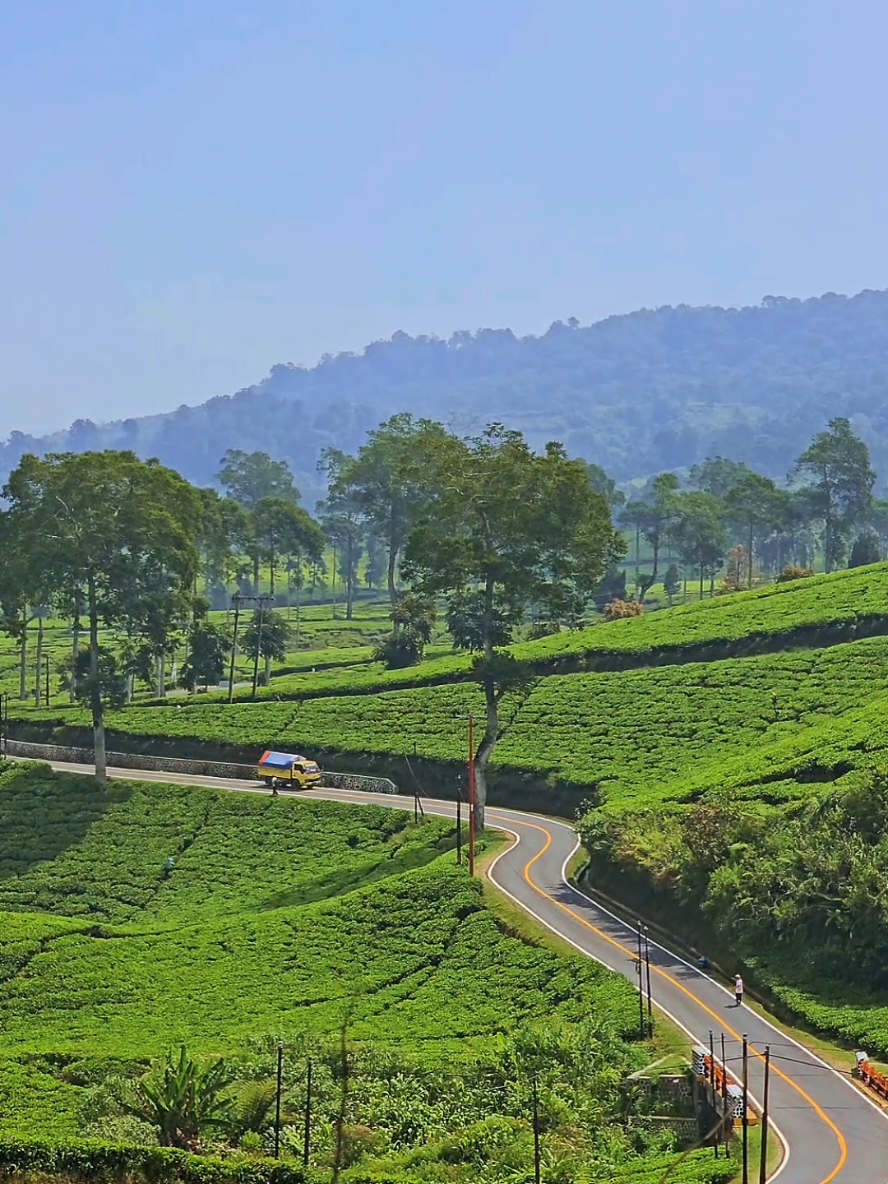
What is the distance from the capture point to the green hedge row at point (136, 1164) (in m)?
30.9

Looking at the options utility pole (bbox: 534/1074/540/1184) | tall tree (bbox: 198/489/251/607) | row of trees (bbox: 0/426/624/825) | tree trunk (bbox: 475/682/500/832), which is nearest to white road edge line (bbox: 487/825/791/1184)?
tree trunk (bbox: 475/682/500/832)

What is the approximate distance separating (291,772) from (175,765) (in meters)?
8.92

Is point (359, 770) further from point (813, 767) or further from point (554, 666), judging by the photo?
point (813, 767)

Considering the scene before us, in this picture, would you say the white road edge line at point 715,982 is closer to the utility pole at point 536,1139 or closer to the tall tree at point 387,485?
the utility pole at point 536,1139

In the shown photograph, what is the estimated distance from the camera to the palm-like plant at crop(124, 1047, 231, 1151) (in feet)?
112

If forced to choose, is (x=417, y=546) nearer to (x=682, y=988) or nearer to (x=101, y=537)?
(x=101, y=537)

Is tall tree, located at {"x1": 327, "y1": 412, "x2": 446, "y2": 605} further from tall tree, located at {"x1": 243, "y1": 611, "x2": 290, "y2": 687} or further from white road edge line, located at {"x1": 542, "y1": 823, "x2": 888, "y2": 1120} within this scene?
white road edge line, located at {"x1": 542, "y1": 823, "x2": 888, "y2": 1120}

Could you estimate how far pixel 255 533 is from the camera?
401ft

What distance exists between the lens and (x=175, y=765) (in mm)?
79562

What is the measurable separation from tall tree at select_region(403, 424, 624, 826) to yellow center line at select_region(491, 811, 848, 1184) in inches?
264

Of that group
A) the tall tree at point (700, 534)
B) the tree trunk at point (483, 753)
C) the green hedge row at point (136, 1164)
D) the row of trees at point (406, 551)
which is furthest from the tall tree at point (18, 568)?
the tall tree at point (700, 534)

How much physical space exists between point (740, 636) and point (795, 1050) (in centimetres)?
4756

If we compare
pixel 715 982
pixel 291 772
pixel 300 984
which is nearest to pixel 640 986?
pixel 715 982

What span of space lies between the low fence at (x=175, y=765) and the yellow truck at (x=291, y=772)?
143cm
